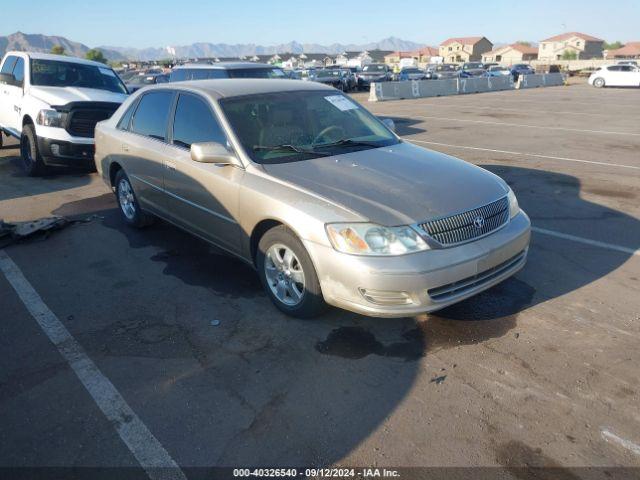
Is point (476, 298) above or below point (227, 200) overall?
below

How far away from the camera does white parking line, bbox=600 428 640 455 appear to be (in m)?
2.60

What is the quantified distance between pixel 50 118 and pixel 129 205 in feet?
11.6

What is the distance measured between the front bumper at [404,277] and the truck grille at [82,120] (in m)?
6.48

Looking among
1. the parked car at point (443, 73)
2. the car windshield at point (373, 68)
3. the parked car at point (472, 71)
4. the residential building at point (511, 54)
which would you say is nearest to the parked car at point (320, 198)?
the car windshield at point (373, 68)

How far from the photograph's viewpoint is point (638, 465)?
2.51 m

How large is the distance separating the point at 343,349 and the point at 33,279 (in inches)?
119

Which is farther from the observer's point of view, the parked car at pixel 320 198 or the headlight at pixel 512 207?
the headlight at pixel 512 207

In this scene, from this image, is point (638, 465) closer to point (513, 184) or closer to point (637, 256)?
point (637, 256)

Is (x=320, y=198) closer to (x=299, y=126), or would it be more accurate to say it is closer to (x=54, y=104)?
(x=299, y=126)

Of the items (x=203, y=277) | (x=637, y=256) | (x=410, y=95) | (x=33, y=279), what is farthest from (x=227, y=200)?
(x=410, y=95)

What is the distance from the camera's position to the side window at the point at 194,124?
14.5 feet

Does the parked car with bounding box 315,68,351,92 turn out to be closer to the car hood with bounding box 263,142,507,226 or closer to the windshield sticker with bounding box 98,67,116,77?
the windshield sticker with bounding box 98,67,116,77

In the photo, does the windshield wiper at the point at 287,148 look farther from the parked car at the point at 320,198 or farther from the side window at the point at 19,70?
the side window at the point at 19,70

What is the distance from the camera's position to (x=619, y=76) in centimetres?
3444
